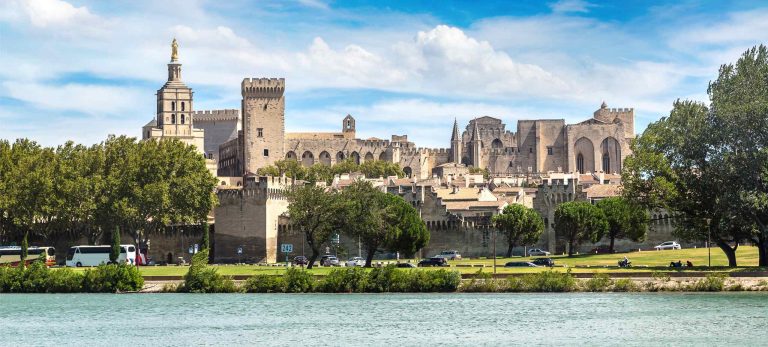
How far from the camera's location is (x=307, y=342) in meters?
55.6

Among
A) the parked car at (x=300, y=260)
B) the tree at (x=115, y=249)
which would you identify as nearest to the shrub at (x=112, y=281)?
the tree at (x=115, y=249)

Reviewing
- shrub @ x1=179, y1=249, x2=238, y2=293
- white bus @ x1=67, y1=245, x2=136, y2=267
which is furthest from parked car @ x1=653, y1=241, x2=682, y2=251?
shrub @ x1=179, y1=249, x2=238, y2=293

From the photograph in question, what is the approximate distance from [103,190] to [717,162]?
42.5 m

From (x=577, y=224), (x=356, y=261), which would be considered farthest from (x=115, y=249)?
(x=577, y=224)

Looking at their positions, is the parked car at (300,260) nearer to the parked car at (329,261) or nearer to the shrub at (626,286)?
the parked car at (329,261)

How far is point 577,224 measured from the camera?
103 meters

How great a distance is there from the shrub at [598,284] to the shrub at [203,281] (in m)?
16.7

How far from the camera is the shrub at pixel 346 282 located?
73125 mm

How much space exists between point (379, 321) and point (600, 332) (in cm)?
949

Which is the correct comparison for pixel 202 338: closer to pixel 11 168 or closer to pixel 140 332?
pixel 140 332

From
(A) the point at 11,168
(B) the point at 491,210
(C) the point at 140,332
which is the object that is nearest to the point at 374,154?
(B) the point at 491,210

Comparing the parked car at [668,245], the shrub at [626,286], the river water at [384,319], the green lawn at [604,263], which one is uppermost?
the parked car at [668,245]

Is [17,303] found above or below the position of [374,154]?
below

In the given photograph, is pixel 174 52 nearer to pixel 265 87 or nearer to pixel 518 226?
pixel 265 87
